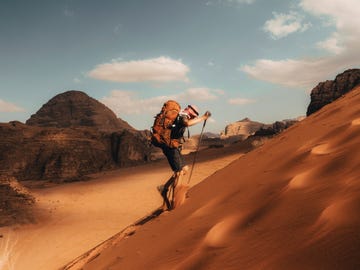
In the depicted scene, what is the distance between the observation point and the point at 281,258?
6.04ft

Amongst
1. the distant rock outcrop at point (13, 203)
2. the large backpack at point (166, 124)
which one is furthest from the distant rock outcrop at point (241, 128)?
the large backpack at point (166, 124)

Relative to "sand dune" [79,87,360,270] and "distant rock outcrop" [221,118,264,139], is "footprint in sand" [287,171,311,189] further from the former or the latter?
"distant rock outcrop" [221,118,264,139]

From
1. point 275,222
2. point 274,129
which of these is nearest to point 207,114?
point 275,222

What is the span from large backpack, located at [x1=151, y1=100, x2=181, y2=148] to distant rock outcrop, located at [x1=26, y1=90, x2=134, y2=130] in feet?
170

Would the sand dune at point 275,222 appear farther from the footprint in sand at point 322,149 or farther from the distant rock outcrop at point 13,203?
the distant rock outcrop at point 13,203

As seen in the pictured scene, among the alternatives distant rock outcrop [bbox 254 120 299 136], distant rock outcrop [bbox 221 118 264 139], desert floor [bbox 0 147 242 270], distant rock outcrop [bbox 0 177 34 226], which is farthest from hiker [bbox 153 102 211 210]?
distant rock outcrop [bbox 221 118 264 139]

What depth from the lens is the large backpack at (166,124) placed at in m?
4.40

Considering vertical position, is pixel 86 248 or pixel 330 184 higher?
pixel 330 184

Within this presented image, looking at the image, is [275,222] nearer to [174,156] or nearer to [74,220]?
[174,156]

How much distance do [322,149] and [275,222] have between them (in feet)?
5.04

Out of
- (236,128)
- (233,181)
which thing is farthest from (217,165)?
(236,128)

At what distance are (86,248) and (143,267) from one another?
4516 mm

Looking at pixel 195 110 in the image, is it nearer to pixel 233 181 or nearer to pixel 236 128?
pixel 233 181

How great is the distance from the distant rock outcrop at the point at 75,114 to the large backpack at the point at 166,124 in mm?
51859
